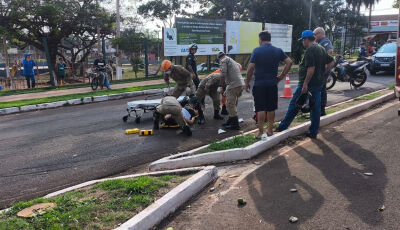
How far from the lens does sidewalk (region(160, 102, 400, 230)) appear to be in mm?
3406

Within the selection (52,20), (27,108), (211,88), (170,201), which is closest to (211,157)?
(170,201)

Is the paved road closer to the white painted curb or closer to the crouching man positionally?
the crouching man

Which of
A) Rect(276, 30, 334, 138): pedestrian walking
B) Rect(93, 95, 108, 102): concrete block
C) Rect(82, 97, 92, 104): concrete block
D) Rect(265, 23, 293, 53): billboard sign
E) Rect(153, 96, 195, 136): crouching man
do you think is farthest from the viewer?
Rect(265, 23, 293, 53): billboard sign

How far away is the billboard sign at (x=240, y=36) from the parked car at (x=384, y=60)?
26.4 ft

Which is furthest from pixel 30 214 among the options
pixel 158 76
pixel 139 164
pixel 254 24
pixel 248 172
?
pixel 254 24

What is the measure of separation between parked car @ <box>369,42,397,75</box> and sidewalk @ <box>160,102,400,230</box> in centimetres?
1373

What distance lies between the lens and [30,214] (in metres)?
3.47

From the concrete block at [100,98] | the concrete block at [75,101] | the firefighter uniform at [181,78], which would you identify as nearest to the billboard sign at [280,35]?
the concrete block at [100,98]

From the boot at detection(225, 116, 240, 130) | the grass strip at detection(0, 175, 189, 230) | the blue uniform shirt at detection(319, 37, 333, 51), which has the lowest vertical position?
the grass strip at detection(0, 175, 189, 230)

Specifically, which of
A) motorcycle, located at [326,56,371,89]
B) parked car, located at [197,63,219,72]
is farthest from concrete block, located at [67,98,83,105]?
parked car, located at [197,63,219,72]

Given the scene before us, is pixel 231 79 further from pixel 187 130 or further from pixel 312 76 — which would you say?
pixel 312 76

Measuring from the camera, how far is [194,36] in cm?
2012

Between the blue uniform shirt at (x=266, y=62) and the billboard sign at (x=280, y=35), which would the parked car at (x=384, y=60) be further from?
the blue uniform shirt at (x=266, y=62)

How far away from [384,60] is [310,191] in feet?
54.8
